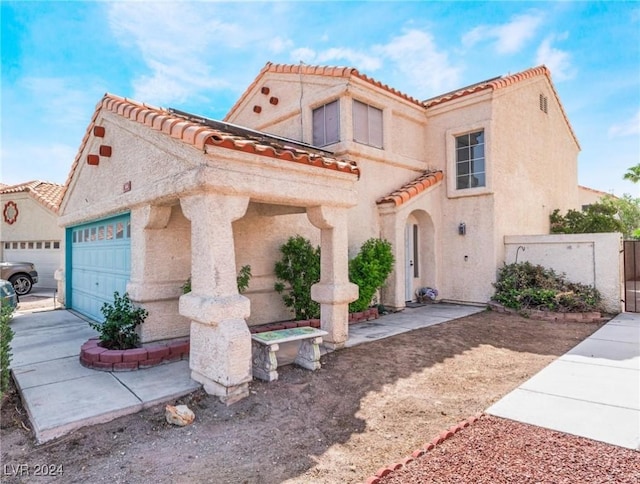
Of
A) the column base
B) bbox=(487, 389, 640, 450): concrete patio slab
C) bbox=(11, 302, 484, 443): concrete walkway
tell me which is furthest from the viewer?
the column base

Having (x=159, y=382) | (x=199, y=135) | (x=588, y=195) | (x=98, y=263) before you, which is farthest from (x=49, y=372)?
(x=588, y=195)

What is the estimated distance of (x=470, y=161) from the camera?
11.7 meters

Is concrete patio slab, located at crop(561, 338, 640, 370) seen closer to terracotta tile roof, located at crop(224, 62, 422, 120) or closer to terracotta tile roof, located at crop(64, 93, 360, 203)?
terracotta tile roof, located at crop(64, 93, 360, 203)

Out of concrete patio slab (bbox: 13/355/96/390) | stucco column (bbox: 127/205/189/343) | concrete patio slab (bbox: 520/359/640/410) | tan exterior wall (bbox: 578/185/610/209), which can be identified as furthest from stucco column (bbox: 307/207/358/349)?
tan exterior wall (bbox: 578/185/610/209)

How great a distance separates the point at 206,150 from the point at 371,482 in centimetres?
390

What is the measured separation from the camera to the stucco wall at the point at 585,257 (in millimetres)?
9859

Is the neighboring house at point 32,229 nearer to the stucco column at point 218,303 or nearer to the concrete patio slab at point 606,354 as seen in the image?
the stucco column at point 218,303

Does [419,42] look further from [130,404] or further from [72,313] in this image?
[72,313]

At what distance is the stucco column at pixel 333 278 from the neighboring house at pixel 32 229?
16.1 m

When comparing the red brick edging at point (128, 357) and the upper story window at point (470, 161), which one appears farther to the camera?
the upper story window at point (470, 161)

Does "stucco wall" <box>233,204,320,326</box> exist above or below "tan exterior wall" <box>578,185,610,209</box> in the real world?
below

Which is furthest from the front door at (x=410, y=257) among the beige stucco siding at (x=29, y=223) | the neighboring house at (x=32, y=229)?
the beige stucco siding at (x=29, y=223)

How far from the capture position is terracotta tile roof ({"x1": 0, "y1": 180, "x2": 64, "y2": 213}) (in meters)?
16.8

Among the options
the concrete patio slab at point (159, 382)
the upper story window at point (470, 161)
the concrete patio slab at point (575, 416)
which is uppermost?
the upper story window at point (470, 161)
